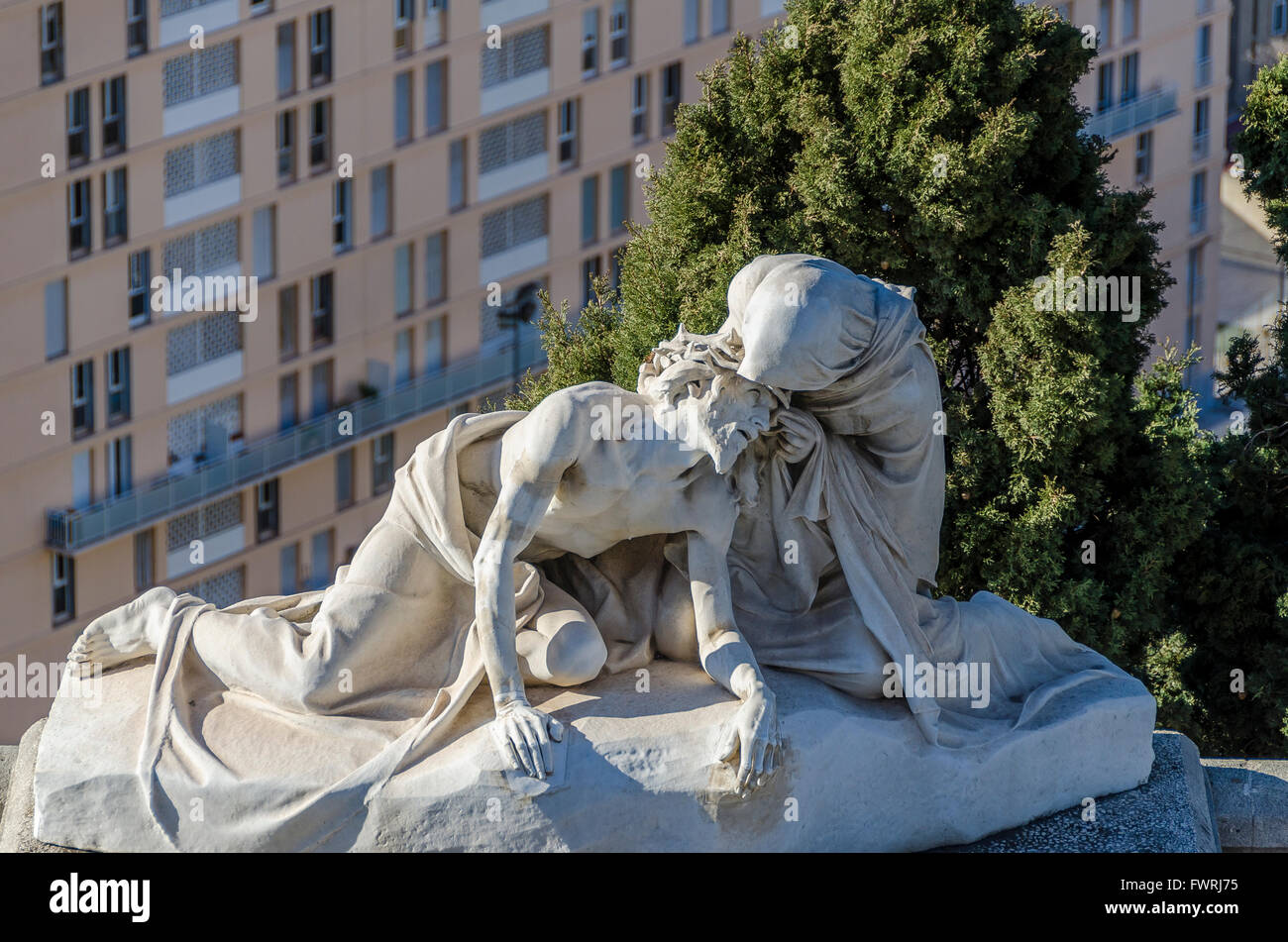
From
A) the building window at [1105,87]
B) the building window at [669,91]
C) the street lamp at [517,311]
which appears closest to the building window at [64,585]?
the street lamp at [517,311]

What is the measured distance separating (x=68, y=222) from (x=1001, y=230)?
17609mm

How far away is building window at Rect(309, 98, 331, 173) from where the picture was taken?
115 feet

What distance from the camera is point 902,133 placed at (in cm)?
1781

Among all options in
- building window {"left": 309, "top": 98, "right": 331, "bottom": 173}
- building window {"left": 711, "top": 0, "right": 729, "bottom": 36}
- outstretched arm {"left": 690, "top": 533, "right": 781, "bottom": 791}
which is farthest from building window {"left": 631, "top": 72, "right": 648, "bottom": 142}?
outstretched arm {"left": 690, "top": 533, "right": 781, "bottom": 791}

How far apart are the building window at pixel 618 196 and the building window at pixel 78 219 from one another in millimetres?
8343

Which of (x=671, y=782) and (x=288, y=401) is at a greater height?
(x=288, y=401)

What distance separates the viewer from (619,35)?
37.4 meters

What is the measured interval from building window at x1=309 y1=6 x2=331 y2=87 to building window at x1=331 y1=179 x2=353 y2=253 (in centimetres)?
146

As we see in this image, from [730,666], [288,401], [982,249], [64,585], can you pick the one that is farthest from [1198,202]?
[730,666]

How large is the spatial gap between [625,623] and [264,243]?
80.1 ft

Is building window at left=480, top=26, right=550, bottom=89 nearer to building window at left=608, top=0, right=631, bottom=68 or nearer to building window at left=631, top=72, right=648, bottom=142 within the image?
building window at left=608, top=0, right=631, bottom=68

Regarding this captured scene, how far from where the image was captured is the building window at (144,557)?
34.0m

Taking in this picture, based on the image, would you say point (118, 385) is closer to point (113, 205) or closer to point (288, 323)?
point (113, 205)

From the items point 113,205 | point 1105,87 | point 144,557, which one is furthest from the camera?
point 1105,87
